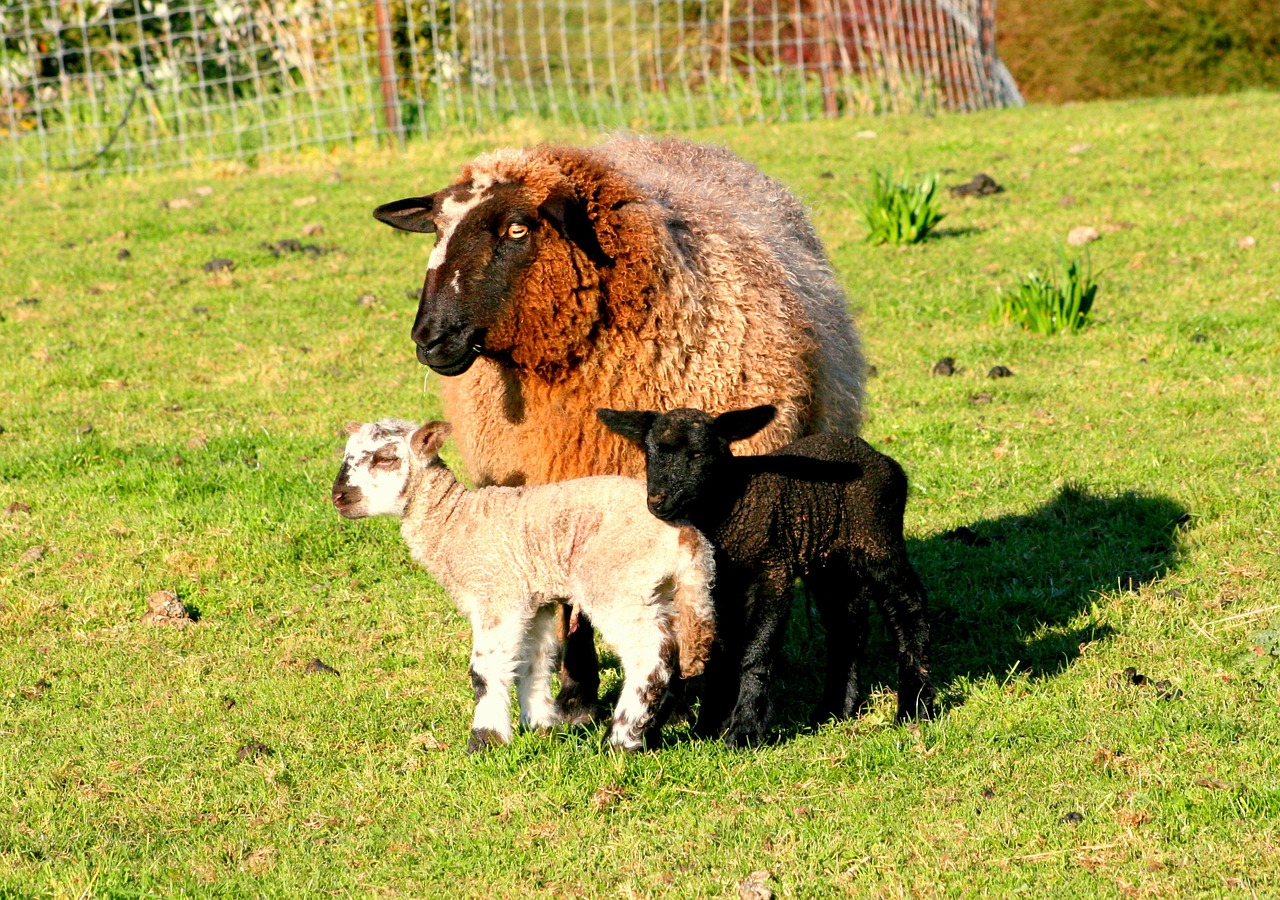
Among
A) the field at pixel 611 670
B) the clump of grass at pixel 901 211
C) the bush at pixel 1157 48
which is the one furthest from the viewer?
the bush at pixel 1157 48

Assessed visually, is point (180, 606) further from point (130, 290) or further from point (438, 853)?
point (130, 290)

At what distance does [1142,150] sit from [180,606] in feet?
38.6

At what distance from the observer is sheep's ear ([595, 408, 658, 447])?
5059mm

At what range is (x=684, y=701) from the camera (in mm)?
5715

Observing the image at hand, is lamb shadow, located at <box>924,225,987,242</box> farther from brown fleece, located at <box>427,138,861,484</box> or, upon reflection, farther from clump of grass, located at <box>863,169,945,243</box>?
brown fleece, located at <box>427,138,861,484</box>

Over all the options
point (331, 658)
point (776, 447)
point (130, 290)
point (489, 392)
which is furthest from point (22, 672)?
point (130, 290)

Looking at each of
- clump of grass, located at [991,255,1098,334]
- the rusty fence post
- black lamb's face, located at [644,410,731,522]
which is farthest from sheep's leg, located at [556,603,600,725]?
the rusty fence post

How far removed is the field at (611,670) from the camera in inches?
176

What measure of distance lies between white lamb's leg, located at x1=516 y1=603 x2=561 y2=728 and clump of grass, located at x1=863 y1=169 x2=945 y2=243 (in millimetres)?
7911

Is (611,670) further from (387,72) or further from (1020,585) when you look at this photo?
(387,72)

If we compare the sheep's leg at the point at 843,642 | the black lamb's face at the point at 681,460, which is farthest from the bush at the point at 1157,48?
the black lamb's face at the point at 681,460

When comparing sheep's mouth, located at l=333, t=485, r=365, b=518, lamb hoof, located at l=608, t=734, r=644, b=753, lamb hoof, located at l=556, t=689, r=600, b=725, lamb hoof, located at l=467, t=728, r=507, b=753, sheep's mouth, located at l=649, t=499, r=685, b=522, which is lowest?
lamb hoof, located at l=556, t=689, r=600, b=725

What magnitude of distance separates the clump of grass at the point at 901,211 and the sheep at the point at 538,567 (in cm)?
770

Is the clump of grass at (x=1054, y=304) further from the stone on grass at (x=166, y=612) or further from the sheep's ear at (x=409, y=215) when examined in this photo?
the stone on grass at (x=166, y=612)
